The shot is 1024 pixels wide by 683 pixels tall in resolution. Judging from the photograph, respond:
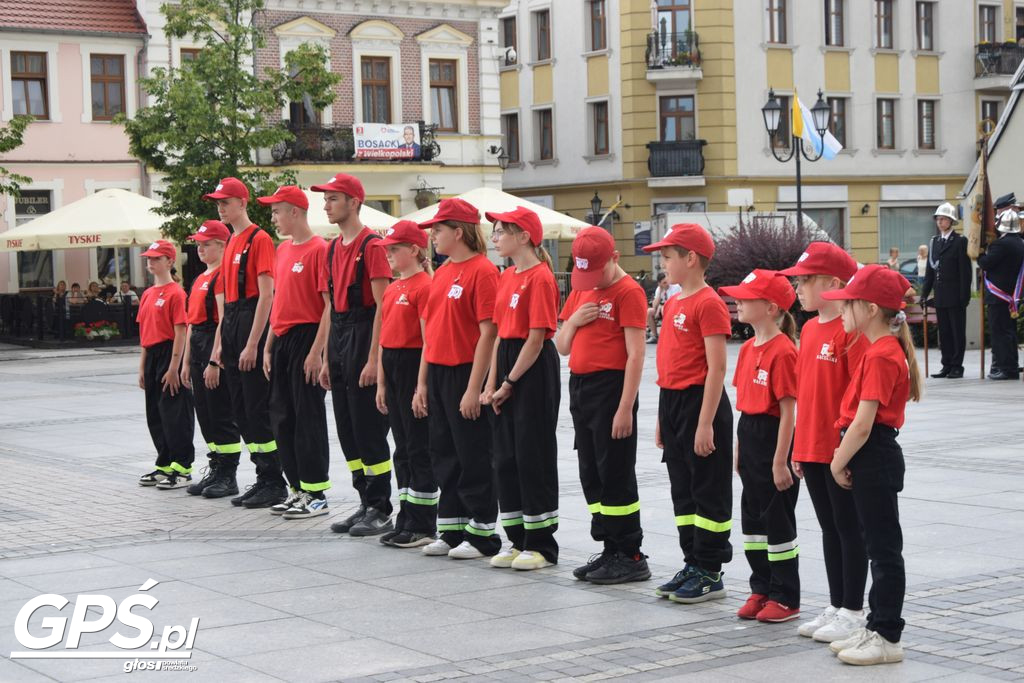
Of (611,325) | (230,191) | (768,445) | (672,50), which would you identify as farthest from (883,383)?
(672,50)

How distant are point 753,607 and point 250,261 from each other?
5034mm

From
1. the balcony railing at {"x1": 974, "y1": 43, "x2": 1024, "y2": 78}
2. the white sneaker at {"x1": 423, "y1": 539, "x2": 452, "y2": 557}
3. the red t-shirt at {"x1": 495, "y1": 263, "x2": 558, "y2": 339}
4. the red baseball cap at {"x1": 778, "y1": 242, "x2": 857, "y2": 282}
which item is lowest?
the white sneaker at {"x1": 423, "y1": 539, "x2": 452, "y2": 557}

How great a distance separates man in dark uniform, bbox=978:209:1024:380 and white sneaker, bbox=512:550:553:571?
11816 mm

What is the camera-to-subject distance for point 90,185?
37.9 metres

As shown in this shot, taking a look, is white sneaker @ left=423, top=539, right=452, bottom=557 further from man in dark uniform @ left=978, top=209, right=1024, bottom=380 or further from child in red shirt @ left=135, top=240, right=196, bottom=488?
man in dark uniform @ left=978, top=209, right=1024, bottom=380

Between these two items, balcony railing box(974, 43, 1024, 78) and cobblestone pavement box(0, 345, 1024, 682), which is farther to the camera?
balcony railing box(974, 43, 1024, 78)

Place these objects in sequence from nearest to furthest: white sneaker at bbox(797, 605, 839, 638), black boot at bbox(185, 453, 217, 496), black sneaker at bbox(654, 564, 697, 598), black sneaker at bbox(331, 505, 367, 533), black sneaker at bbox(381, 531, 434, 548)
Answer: white sneaker at bbox(797, 605, 839, 638) < black sneaker at bbox(654, 564, 697, 598) < black sneaker at bbox(381, 531, 434, 548) < black sneaker at bbox(331, 505, 367, 533) < black boot at bbox(185, 453, 217, 496)

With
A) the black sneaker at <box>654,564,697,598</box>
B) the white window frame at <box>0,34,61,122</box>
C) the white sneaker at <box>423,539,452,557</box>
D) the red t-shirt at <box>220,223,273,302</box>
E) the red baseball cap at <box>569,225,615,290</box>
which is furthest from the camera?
the white window frame at <box>0,34,61,122</box>

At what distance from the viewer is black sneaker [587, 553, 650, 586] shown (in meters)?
7.77

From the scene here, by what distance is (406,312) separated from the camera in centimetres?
903

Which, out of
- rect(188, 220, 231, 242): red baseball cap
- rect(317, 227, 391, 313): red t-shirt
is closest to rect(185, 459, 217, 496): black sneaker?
rect(188, 220, 231, 242): red baseball cap

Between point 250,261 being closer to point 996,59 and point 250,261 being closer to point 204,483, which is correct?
point 204,483

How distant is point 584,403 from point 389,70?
34508mm

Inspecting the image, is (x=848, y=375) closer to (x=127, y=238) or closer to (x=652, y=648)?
(x=652, y=648)
